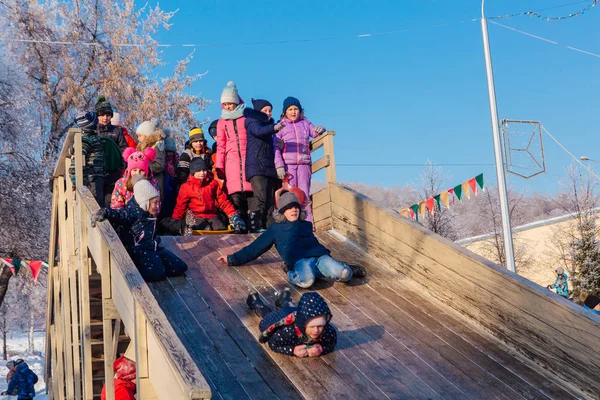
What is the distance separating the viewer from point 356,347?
6.25 m

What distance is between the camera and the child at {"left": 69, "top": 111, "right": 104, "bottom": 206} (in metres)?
9.45

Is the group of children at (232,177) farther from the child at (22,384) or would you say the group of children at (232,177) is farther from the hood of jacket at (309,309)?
the child at (22,384)

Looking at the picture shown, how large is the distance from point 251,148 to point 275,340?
4.45m

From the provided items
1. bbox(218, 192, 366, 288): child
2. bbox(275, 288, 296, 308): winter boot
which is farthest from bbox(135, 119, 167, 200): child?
bbox(275, 288, 296, 308): winter boot

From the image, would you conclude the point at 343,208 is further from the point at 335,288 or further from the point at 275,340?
the point at 275,340

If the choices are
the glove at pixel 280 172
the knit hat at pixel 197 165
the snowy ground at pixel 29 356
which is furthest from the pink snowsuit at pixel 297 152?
the snowy ground at pixel 29 356

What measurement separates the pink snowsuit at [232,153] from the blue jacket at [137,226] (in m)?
2.89

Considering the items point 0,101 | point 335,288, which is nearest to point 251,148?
point 335,288

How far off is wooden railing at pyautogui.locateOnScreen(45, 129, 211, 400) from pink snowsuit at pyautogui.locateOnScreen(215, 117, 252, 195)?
206cm

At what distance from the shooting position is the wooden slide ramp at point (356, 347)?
18.2 feet

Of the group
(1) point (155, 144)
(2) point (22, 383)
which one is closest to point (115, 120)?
(1) point (155, 144)

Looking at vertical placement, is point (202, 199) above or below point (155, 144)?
below

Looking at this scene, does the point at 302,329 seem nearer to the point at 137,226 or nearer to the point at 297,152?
the point at 137,226

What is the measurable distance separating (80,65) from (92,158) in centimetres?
1632
